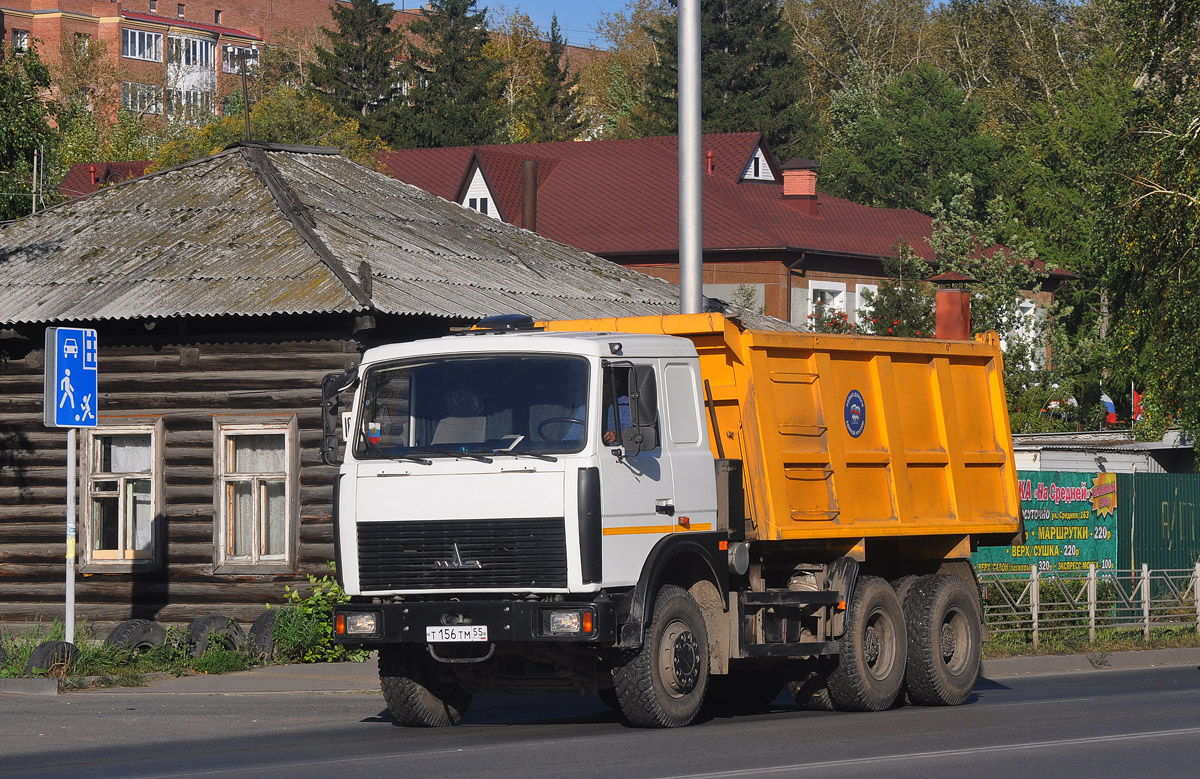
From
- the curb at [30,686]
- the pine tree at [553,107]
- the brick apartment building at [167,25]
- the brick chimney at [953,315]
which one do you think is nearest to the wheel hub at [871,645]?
the brick chimney at [953,315]

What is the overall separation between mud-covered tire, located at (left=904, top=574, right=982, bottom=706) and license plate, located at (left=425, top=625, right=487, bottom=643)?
461cm

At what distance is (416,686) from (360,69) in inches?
2523

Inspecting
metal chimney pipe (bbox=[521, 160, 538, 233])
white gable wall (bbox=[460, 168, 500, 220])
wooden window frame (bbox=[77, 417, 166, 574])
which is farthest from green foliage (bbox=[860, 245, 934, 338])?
wooden window frame (bbox=[77, 417, 166, 574])

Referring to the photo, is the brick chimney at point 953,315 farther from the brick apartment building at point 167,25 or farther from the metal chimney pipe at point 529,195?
the brick apartment building at point 167,25

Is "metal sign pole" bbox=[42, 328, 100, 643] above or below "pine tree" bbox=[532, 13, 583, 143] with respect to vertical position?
below

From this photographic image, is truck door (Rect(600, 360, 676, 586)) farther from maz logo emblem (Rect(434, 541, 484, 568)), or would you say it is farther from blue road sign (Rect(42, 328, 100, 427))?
blue road sign (Rect(42, 328, 100, 427))

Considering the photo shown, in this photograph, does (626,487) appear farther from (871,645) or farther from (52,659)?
(52,659)

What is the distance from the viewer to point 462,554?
1212 cm

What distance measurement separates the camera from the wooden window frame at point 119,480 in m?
19.6

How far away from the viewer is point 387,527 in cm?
1236

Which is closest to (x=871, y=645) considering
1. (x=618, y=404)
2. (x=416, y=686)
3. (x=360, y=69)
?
(x=618, y=404)

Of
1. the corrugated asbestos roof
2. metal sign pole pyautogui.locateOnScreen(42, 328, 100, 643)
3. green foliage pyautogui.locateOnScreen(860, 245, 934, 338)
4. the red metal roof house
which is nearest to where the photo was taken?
metal sign pole pyautogui.locateOnScreen(42, 328, 100, 643)

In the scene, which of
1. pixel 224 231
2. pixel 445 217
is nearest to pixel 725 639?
pixel 224 231

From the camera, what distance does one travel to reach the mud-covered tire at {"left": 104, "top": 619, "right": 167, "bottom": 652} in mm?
17875
